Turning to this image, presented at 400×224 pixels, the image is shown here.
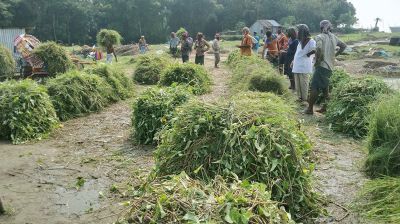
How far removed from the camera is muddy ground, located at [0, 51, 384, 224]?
4.13m

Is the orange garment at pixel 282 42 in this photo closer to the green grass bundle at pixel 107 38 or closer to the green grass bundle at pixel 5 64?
the green grass bundle at pixel 5 64

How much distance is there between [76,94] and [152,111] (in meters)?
2.81

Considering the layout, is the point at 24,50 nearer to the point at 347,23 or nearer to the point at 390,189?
the point at 390,189

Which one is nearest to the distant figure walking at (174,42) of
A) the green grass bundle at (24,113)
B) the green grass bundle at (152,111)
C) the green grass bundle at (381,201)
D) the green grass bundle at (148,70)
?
the green grass bundle at (148,70)

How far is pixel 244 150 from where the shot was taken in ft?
12.4

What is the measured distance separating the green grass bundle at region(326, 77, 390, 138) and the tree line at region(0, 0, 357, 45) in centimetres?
4479

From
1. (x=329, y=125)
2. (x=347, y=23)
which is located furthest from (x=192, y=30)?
(x=329, y=125)

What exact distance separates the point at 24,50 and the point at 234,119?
34.7 feet

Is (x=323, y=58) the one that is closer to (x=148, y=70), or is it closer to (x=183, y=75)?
(x=183, y=75)

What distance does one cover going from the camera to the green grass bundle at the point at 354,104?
259 inches

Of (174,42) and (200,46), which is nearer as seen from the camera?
(200,46)

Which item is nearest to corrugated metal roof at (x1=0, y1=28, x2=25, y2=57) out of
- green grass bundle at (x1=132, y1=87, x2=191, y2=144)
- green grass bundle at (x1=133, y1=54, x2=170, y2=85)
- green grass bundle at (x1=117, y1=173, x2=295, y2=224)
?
green grass bundle at (x1=133, y1=54, x2=170, y2=85)

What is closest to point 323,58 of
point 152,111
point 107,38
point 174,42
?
point 152,111

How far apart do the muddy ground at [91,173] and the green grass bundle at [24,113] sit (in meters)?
0.25
